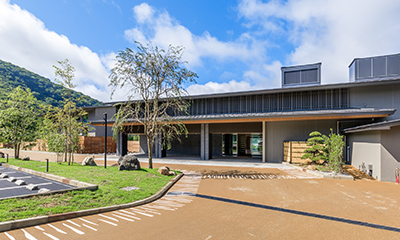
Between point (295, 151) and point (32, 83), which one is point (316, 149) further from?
point (32, 83)

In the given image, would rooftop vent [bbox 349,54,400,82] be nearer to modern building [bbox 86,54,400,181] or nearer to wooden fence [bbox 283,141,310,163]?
modern building [bbox 86,54,400,181]

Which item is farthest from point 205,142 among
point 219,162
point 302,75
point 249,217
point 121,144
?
point 249,217

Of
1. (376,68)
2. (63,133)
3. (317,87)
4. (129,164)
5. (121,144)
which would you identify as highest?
(376,68)

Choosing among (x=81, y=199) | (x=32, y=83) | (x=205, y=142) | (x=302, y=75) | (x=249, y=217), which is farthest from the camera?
(x=32, y=83)

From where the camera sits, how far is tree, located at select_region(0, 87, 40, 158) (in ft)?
53.6

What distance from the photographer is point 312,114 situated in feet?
52.9

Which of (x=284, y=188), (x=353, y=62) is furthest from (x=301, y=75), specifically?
(x=284, y=188)

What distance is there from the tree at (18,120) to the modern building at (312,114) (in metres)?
8.02

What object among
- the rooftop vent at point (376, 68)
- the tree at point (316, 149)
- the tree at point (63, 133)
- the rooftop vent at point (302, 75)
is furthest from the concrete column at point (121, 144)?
the rooftop vent at point (376, 68)

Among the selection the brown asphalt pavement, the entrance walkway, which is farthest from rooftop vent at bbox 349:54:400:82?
the brown asphalt pavement

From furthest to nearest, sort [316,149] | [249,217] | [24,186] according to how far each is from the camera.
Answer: [316,149]
[24,186]
[249,217]

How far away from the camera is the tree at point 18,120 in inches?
643

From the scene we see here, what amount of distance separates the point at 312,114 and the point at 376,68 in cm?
1006

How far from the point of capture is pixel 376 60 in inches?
789
